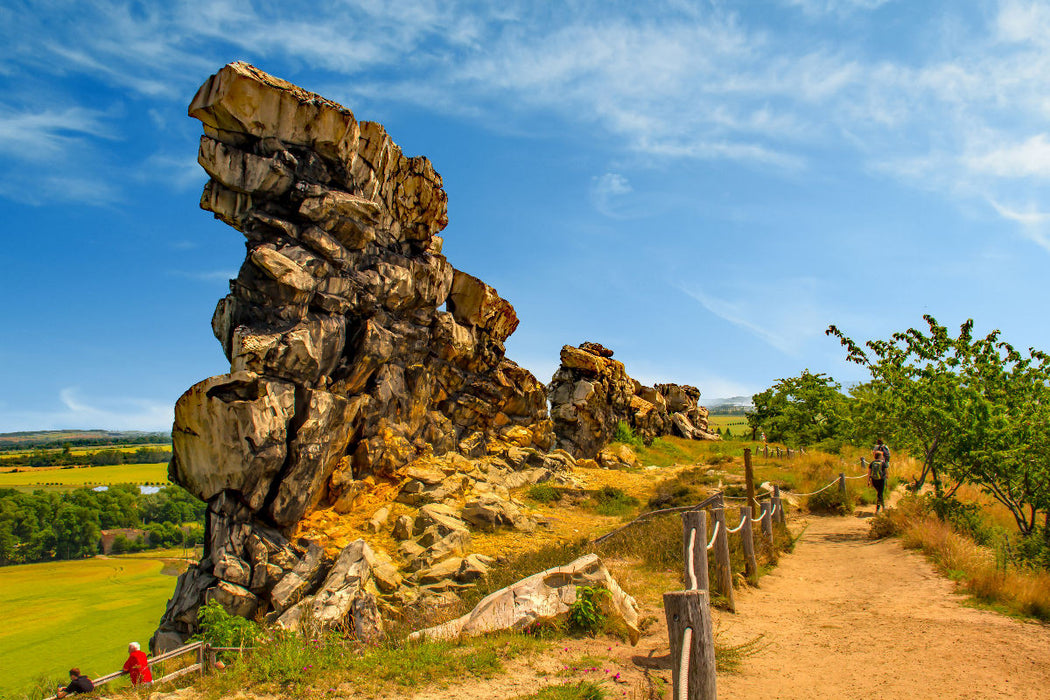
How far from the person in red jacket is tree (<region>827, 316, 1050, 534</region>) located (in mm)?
17281

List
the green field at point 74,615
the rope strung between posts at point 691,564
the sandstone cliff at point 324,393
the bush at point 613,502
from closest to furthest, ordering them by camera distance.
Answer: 1. the rope strung between posts at point 691,564
2. the sandstone cliff at point 324,393
3. the bush at point 613,502
4. the green field at point 74,615

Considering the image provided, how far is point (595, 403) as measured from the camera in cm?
3725

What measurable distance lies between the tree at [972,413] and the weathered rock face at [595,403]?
2003 cm

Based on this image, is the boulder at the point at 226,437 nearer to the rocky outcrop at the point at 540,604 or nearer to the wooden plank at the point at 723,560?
the rocky outcrop at the point at 540,604

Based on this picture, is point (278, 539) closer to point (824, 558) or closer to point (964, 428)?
point (824, 558)

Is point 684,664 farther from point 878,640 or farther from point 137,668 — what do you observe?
point 137,668

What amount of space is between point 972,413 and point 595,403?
24692 mm

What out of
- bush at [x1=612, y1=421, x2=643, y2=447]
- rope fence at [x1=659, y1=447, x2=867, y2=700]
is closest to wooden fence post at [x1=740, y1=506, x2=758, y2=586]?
rope fence at [x1=659, y1=447, x2=867, y2=700]

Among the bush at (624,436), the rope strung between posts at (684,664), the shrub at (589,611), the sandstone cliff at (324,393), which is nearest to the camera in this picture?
the rope strung between posts at (684,664)

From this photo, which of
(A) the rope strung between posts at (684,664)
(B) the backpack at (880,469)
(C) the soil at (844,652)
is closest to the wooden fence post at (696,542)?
(C) the soil at (844,652)

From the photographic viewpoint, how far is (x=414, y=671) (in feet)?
21.7

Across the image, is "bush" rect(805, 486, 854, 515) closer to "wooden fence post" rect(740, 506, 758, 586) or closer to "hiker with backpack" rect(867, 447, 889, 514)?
"hiker with backpack" rect(867, 447, 889, 514)

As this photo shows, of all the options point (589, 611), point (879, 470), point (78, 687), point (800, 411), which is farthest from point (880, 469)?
point (800, 411)

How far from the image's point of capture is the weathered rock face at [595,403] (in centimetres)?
3622
